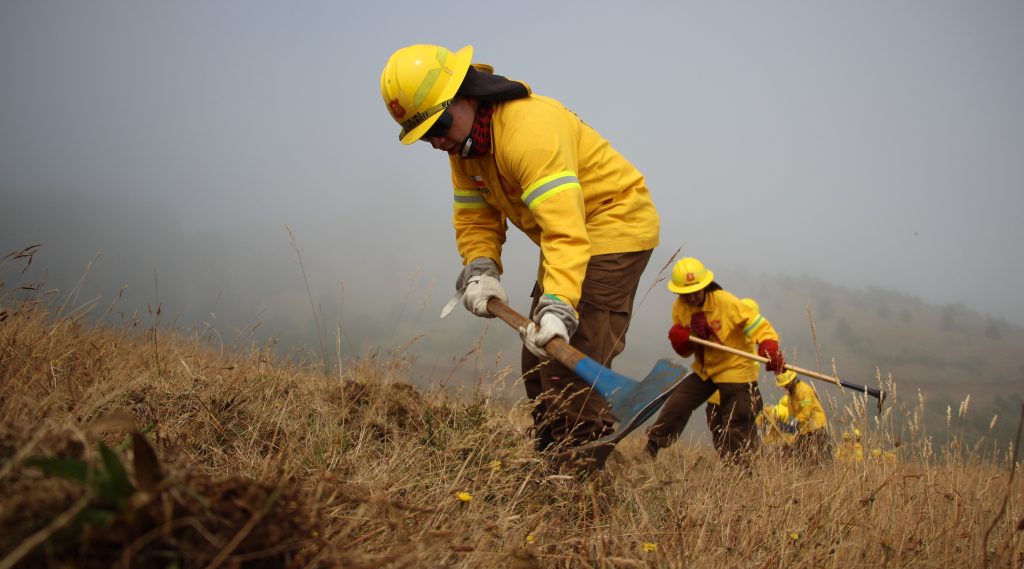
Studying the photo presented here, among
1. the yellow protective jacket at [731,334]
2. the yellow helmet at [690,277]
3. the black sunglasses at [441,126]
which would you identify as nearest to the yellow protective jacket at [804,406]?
the yellow protective jacket at [731,334]

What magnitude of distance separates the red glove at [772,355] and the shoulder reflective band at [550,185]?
3.89 metres

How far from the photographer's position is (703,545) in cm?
205

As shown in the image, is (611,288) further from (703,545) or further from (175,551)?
(175,551)

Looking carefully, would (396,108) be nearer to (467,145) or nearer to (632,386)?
(467,145)

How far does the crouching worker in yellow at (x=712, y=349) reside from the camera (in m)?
6.03

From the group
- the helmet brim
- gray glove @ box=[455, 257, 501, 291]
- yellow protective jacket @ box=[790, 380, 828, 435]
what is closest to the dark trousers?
yellow protective jacket @ box=[790, 380, 828, 435]

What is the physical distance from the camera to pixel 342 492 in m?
1.69

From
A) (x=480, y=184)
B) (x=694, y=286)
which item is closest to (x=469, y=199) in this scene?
(x=480, y=184)

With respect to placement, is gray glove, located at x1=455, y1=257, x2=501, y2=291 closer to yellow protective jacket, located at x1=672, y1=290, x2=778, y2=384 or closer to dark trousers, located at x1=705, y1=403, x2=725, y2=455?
yellow protective jacket, located at x1=672, y1=290, x2=778, y2=384

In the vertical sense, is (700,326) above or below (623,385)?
below

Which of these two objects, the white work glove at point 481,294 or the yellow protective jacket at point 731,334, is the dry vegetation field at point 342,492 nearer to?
the white work glove at point 481,294

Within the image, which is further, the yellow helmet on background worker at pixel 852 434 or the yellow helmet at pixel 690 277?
the yellow helmet at pixel 690 277

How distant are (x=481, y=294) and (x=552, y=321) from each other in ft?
2.17

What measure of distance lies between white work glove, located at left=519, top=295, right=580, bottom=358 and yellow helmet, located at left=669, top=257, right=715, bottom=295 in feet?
12.6
